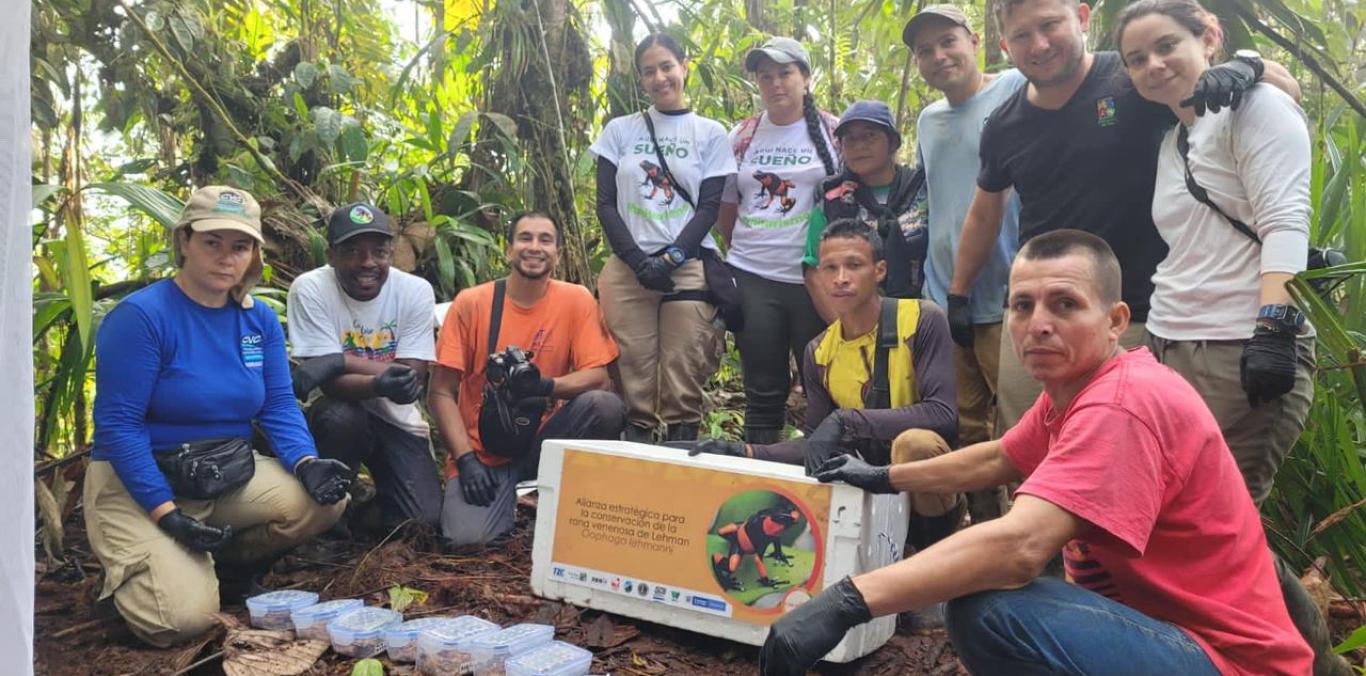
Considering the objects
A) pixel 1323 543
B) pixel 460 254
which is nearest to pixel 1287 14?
pixel 1323 543

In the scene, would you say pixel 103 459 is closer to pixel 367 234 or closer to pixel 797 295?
pixel 367 234

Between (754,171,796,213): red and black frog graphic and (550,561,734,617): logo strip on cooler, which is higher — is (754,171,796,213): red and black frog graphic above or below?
above

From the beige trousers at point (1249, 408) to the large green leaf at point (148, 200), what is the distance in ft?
11.2

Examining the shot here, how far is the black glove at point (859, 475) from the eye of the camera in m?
2.47

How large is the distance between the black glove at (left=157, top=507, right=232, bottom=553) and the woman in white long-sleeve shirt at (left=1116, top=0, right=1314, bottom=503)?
119 inches

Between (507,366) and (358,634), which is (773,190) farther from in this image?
(358,634)

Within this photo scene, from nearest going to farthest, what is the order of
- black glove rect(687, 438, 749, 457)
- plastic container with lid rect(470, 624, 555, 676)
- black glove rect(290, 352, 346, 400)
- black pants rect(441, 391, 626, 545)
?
plastic container with lid rect(470, 624, 555, 676) → black glove rect(687, 438, 749, 457) → black glove rect(290, 352, 346, 400) → black pants rect(441, 391, 626, 545)

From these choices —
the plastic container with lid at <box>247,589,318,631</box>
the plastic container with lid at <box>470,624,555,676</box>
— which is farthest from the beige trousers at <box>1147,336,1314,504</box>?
the plastic container with lid at <box>247,589,318,631</box>

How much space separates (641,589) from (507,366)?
1288 mm

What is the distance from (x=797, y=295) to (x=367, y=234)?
6.11 ft

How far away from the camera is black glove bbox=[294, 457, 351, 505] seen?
3383mm

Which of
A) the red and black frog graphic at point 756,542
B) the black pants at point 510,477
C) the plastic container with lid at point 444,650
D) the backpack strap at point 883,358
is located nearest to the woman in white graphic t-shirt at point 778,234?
the black pants at point 510,477

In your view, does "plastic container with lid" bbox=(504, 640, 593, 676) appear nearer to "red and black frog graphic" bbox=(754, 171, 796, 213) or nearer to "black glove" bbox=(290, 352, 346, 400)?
"black glove" bbox=(290, 352, 346, 400)

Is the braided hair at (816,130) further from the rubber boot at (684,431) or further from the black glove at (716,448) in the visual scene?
the black glove at (716,448)
